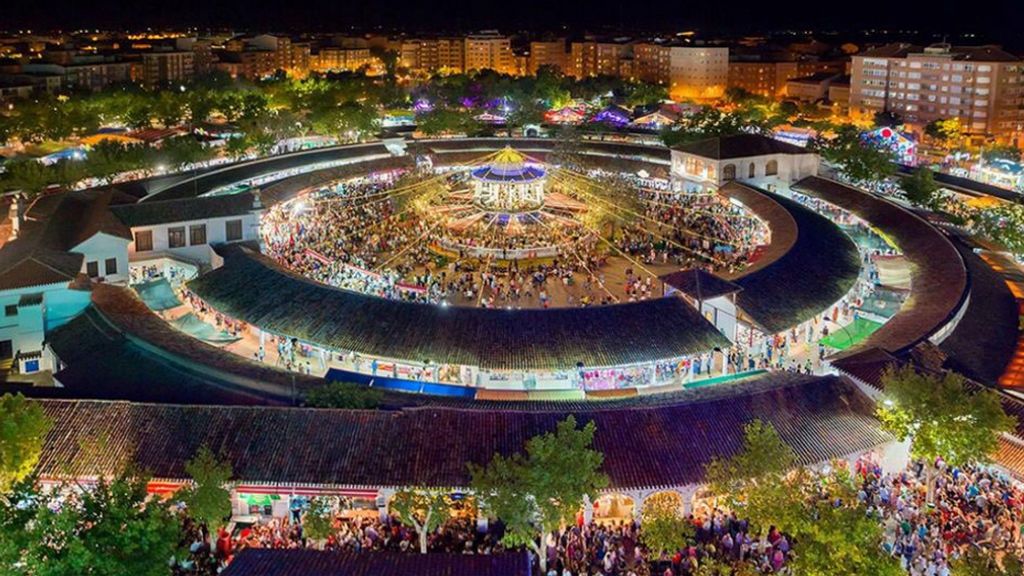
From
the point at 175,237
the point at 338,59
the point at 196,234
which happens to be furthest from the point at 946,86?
the point at 338,59

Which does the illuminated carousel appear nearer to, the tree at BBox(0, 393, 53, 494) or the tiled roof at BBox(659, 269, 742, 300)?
the tiled roof at BBox(659, 269, 742, 300)

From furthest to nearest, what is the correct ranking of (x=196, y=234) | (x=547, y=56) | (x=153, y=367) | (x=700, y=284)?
(x=547, y=56), (x=196, y=234), (x=700, y=284), (x=153, y=367)

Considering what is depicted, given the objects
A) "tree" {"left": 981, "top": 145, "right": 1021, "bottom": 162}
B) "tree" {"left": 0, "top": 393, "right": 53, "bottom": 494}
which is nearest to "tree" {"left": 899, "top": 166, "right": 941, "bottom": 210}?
"tree" {"left": 981, "top": 145, "right": 1021, "bottom": 162}

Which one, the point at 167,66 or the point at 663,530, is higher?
the point at 167,66

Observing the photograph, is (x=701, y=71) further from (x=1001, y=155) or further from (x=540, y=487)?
(x=540, y=487)

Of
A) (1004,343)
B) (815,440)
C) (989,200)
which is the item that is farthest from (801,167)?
(815,440)

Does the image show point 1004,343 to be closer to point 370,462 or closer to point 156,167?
point 370,462

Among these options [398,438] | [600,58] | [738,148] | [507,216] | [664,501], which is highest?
[600,58]
